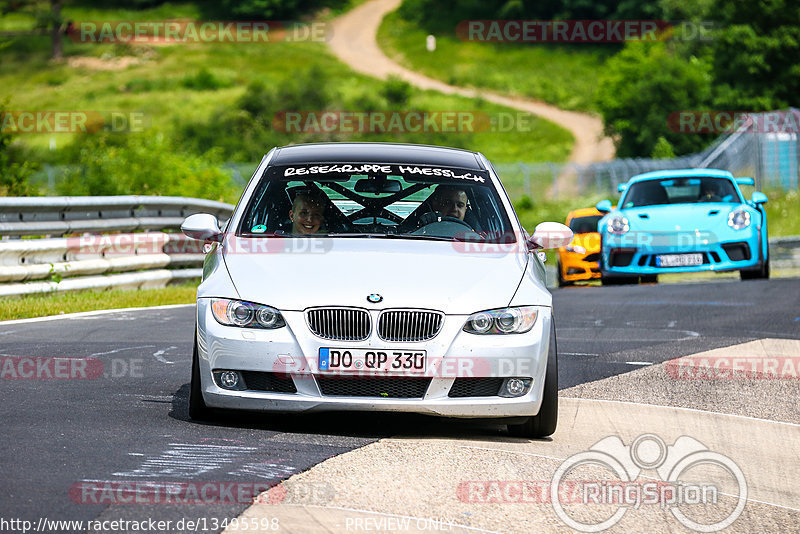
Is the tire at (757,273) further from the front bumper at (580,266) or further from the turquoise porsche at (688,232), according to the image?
the front bumper at (580,266)

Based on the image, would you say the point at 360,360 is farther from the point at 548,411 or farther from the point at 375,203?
the point at 375,203

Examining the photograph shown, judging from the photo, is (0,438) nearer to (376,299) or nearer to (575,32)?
(376,299)

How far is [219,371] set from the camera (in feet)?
21.7

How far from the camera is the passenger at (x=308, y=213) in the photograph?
24.8ft

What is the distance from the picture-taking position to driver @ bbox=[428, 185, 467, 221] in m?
7.84

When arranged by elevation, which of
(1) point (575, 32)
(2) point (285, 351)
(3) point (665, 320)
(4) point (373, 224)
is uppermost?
(1) point (575, 32)

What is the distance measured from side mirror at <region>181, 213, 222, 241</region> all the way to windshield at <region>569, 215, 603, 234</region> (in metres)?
13.2

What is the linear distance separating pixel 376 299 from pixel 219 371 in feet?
2.83

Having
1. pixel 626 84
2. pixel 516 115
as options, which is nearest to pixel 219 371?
pixel 626 84

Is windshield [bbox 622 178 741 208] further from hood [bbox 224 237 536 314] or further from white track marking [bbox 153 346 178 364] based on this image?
hood [bbox 224 237 536 314]

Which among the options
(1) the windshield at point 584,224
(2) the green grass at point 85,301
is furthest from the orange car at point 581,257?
(2) the green grass at point 85,301

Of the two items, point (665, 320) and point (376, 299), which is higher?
point (376, 299)

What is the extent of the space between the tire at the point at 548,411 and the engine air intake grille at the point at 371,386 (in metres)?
0.68

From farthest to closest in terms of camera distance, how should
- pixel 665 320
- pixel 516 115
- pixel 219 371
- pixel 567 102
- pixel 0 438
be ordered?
pixel 567 102
pixel 516 115
pixel 665 320
pixel 219 371
pixel 0 438
